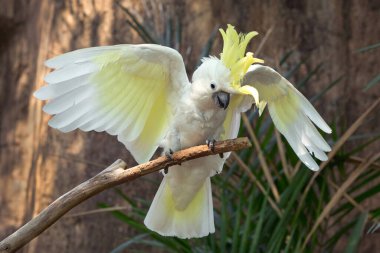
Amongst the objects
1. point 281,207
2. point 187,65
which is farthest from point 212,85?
point 187,65

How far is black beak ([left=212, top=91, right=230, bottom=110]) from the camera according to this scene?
2197 mm

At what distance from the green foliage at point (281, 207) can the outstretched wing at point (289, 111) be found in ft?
0.81

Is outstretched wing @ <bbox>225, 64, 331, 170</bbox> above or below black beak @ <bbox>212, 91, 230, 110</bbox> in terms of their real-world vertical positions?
below

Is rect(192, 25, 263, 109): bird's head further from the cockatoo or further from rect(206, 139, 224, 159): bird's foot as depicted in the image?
rect(206, 139, 224, 159): bird's foot

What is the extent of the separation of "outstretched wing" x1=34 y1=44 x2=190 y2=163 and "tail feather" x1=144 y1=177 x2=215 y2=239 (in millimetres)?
185

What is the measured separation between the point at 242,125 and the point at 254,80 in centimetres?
47

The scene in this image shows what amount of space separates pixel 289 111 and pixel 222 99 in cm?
41

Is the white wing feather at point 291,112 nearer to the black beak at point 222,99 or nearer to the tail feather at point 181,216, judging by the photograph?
the black beak at point 222,99

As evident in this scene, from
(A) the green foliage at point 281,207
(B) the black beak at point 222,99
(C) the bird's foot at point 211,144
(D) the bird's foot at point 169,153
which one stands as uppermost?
(B) the black beak at point 222,99

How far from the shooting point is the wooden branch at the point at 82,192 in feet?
6.20

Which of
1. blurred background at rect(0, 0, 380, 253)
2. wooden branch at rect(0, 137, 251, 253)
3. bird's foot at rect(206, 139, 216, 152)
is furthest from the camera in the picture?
blurred background at rect(0, 0, 380, 253)

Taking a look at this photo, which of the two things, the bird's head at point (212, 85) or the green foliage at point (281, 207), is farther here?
the green foliage at point (281, 207)

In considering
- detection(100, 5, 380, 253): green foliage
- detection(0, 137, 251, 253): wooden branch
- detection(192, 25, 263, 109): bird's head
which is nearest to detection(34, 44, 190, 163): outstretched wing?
detection(192, 25, 263, 109): bird's head

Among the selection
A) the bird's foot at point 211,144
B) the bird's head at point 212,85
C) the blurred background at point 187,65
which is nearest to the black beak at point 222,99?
the bird's head at point 212,85
